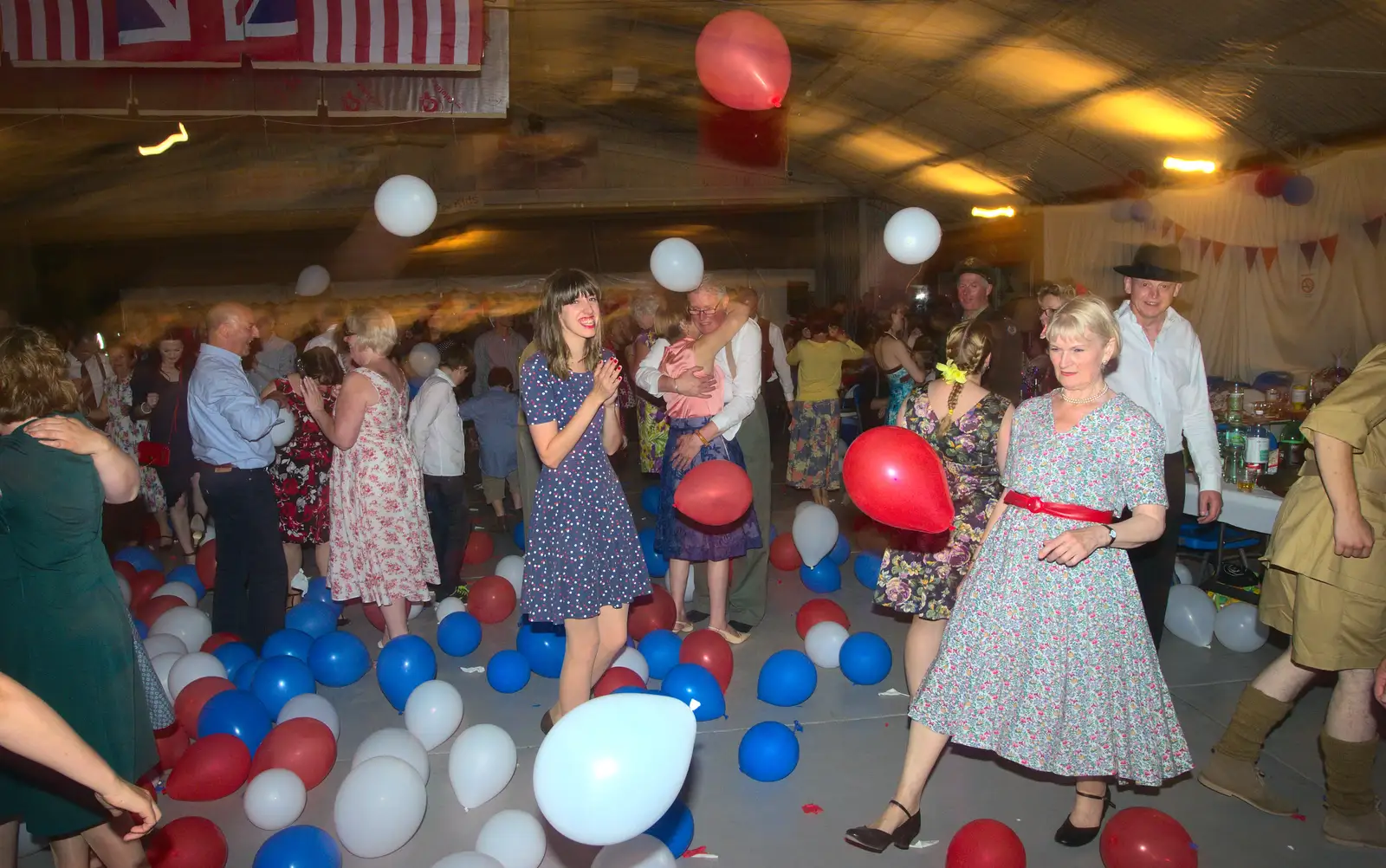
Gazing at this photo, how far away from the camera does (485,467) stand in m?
6.97

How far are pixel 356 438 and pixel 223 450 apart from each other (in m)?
0.53

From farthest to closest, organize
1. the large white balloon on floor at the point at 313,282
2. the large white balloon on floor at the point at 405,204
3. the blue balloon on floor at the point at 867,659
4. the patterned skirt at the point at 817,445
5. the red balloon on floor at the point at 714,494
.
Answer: the large white balloon on floor at the point at 313,282 → the patterned skirt at the point at 817,445 → the large white balloon on floor at the point at 405,204 → the blue balloon on floor at the point at 867,659 → the red balloon on floor at the point at 714,494

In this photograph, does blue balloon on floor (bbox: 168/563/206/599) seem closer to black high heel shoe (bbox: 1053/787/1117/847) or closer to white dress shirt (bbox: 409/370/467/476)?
white dress shirt (bbox: 409/370/467/476)

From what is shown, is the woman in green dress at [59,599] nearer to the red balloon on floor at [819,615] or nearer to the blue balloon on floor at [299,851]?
the blue balloon on floor at [299,851]

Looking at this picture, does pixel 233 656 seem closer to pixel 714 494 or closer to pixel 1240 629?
pixel 714 494

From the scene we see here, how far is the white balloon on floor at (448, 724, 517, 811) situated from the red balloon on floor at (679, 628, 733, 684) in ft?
3.01

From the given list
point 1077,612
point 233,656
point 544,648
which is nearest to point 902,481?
point 1077,612

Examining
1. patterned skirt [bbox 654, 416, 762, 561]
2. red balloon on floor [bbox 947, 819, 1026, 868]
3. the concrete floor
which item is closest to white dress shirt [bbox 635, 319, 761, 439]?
patterned skirt [bbox 654, 416, 762, 561]

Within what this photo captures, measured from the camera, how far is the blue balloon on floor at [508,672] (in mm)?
3797

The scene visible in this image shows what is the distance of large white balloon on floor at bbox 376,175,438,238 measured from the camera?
206 inches

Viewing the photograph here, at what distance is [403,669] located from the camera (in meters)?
3.61

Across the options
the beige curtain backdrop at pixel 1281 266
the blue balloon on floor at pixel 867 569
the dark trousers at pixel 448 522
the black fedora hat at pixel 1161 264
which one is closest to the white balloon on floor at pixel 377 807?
the dark trousers at pixel 448 522

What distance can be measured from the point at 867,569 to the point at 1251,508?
1865 mm

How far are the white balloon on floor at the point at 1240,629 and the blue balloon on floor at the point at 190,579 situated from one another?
5.13m
